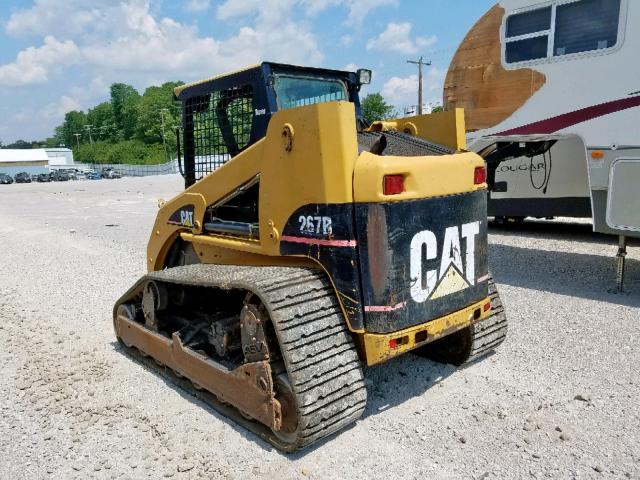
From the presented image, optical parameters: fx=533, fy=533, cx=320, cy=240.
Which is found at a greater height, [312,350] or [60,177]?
[312,350]

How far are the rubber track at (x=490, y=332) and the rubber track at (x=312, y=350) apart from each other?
140 centimetres

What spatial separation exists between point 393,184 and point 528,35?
5.77m

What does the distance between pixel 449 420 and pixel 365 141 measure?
206 centimetres

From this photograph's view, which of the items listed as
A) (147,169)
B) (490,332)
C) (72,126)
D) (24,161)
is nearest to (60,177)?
(147,169)

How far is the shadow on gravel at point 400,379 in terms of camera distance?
3.96 metres

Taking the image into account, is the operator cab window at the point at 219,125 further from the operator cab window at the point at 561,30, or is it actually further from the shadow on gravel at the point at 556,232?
the shadow on gravel at the point at 556,232

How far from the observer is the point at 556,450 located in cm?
329

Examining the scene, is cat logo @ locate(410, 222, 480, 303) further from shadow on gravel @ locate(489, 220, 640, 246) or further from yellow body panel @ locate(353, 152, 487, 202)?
shadow on gravel @ locate(489, 220, 640, 246)

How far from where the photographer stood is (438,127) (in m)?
4.43

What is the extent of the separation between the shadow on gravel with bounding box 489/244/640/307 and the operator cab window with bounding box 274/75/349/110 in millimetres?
3900

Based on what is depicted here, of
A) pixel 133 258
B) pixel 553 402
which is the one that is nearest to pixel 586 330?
pixel 553 402

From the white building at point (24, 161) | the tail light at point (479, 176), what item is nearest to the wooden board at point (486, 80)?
the tail light at point (479, 176)

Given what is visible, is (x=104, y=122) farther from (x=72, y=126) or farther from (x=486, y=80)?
(x=486, y=80)

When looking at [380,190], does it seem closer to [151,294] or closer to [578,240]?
[151,294]
